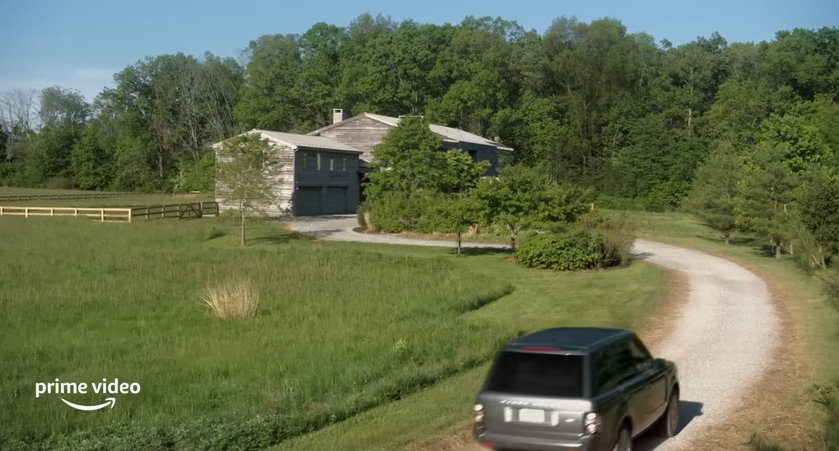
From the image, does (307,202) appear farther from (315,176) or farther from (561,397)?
(561,397)

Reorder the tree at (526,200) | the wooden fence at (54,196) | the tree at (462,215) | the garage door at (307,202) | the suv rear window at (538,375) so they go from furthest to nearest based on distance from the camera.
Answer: the wooden fence at (54,196) → the garage door at (307,202) → the tree at (462,215) → the tree at (526,200) → the suv rear window at (538,375)

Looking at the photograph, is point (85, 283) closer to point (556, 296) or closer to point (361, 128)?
point (556, 296)

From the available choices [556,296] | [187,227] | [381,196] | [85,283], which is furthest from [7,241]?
[556,296]

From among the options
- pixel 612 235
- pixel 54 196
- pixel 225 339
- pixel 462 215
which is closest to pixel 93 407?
pixel 225 339

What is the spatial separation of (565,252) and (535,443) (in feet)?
73.8

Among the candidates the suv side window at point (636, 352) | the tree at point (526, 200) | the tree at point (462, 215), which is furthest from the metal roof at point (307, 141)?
the suv side window at point (636, 352)

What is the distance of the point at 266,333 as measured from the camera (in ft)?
62.2

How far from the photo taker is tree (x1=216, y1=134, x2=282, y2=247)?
1773 inches

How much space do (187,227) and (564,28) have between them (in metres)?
67.3

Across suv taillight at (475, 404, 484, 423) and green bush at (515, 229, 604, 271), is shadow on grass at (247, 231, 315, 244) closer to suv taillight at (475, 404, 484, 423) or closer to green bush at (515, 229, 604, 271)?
green bush at (515, 229, 604, 271)

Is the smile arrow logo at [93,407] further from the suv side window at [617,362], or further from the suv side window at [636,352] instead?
the suv side window at [636,352]

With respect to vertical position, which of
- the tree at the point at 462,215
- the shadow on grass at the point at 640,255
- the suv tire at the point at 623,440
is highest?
the tree at the point at 462,215

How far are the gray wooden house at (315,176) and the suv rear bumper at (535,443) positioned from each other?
153 feet

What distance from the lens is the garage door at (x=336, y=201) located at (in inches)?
2517
